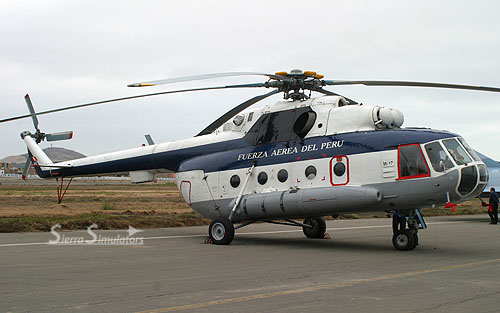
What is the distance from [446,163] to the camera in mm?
12719

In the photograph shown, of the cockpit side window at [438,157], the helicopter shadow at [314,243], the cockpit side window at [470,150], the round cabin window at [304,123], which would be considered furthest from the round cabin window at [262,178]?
the cockpit side window at [470,150]

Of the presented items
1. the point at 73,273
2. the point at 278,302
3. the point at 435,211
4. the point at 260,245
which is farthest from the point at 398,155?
the point at 435,211

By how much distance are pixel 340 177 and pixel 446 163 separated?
9.00 feet

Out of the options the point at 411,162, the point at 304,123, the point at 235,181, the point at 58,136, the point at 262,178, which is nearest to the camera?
the point at 411,162

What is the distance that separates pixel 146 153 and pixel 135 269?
8.97m

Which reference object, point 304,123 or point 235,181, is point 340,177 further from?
point 235,181

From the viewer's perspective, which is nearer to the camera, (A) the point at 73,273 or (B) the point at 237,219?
(A) the point at 73,273

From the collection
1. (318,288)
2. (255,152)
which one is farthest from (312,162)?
(318,288)

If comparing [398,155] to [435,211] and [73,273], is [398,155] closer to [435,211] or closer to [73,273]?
[73,273]

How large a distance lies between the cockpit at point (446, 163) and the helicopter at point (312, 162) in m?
0.02

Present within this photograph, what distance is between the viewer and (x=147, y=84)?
13.3 meters

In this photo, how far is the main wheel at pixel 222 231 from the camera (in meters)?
15.2

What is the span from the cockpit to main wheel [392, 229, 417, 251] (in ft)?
5.27

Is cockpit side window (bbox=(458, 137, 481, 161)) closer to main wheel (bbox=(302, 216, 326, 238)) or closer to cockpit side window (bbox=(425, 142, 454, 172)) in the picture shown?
cockpit side window (bbox=(425, 142, 454, 172))
